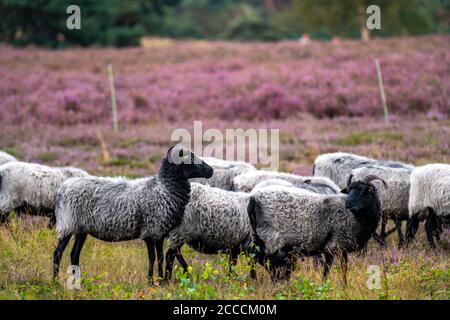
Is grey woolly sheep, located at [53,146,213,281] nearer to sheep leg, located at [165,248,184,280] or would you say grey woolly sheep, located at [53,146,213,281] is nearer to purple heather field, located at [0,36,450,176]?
sheep leg, located at [165,248,184,280]

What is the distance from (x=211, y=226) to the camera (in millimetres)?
9234

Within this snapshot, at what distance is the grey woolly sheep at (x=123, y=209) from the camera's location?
898cm

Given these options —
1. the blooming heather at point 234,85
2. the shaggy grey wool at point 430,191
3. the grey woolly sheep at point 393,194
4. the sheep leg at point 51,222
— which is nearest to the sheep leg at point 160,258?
the sheep leg at point 51,222

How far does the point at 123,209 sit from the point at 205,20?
57701mm

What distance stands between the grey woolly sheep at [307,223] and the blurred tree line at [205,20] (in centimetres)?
2846

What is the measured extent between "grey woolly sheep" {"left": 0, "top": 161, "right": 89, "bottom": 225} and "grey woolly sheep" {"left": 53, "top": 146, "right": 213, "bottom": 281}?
6.43ft

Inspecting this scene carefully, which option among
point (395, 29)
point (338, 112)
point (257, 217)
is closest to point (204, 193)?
point (257, 217)

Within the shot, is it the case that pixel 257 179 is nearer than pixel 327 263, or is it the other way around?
pixel 327 263

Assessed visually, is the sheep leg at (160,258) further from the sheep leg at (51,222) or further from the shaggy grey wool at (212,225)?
the sheep leg at (51,222)

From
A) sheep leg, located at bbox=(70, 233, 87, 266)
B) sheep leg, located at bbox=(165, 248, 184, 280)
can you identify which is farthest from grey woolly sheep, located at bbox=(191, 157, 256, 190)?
sheep leg, located at bbox=(70, 233, 87, 266)

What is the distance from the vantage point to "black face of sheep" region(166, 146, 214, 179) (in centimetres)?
941

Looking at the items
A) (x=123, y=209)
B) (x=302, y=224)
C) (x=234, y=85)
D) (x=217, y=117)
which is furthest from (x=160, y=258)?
(x=234, y=85)

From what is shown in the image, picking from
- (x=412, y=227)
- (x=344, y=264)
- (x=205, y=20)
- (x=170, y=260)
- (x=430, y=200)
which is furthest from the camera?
(x=205, y=20)

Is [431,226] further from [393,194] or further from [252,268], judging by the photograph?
[252,268]
